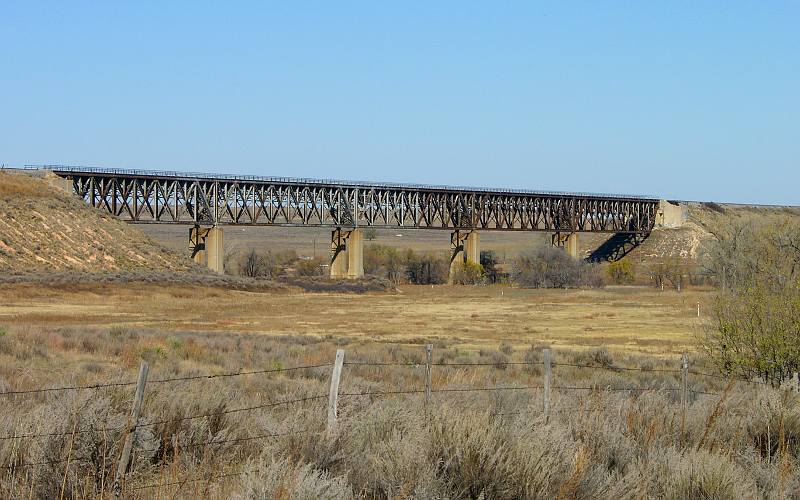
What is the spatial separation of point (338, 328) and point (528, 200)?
76.6 meters

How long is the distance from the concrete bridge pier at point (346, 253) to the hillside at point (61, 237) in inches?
731

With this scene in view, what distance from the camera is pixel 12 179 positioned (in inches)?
3701

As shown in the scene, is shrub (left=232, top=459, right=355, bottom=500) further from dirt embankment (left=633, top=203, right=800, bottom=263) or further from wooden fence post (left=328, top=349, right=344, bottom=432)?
dirt embankment (left=633, top=203, right=800, bottom=263)

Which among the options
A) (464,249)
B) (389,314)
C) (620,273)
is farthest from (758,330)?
(620,273)

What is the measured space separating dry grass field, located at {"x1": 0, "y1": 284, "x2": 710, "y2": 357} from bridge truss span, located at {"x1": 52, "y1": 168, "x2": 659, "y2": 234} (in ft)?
51.0

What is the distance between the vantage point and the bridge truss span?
95562mm

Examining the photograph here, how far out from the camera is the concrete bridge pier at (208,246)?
97.4 m

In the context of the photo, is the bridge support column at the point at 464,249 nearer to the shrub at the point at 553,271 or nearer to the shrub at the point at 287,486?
the shrub at the point at 553,271

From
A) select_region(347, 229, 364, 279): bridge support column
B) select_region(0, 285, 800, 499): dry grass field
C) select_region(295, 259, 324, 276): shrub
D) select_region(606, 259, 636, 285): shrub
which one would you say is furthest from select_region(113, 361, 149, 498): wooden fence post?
select_region(295, 259, 324, 276): shrub

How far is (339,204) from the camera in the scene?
4304 inches

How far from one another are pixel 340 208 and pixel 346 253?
16.4 feet

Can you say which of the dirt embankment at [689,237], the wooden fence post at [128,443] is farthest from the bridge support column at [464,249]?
the wooden fence post at [128,443]

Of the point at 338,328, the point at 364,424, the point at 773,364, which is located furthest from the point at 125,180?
the point at 364,424

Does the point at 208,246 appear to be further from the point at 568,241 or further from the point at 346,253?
the point at 568,241
